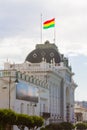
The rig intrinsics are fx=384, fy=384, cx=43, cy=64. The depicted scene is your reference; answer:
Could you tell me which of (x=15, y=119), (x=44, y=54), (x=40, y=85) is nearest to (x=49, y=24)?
(x=40, y=85)

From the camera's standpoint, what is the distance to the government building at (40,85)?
55.7 m

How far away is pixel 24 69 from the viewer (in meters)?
80.8

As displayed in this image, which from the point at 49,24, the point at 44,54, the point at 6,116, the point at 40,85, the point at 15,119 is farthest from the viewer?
the point at 44,54

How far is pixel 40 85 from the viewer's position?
69.8m

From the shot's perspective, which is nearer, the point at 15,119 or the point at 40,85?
the point at 15,119

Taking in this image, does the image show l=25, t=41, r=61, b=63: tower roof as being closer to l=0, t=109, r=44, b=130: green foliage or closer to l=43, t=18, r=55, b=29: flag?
l=43, t=18, r=55, b=29: flag

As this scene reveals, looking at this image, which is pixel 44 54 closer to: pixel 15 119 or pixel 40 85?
pixel 40 85

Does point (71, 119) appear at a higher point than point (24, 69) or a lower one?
lower

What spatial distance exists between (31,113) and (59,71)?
3136cm

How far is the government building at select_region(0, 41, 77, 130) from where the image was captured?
5572cm

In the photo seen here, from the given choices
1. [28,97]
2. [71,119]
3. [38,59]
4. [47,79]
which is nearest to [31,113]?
[28,97]

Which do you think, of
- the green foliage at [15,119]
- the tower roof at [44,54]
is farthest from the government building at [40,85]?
the green foliage at [15,119]

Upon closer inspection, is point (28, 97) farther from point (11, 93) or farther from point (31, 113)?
point (11, 93)

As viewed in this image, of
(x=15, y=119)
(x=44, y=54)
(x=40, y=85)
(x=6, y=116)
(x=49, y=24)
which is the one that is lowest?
(x=15, y=119)
